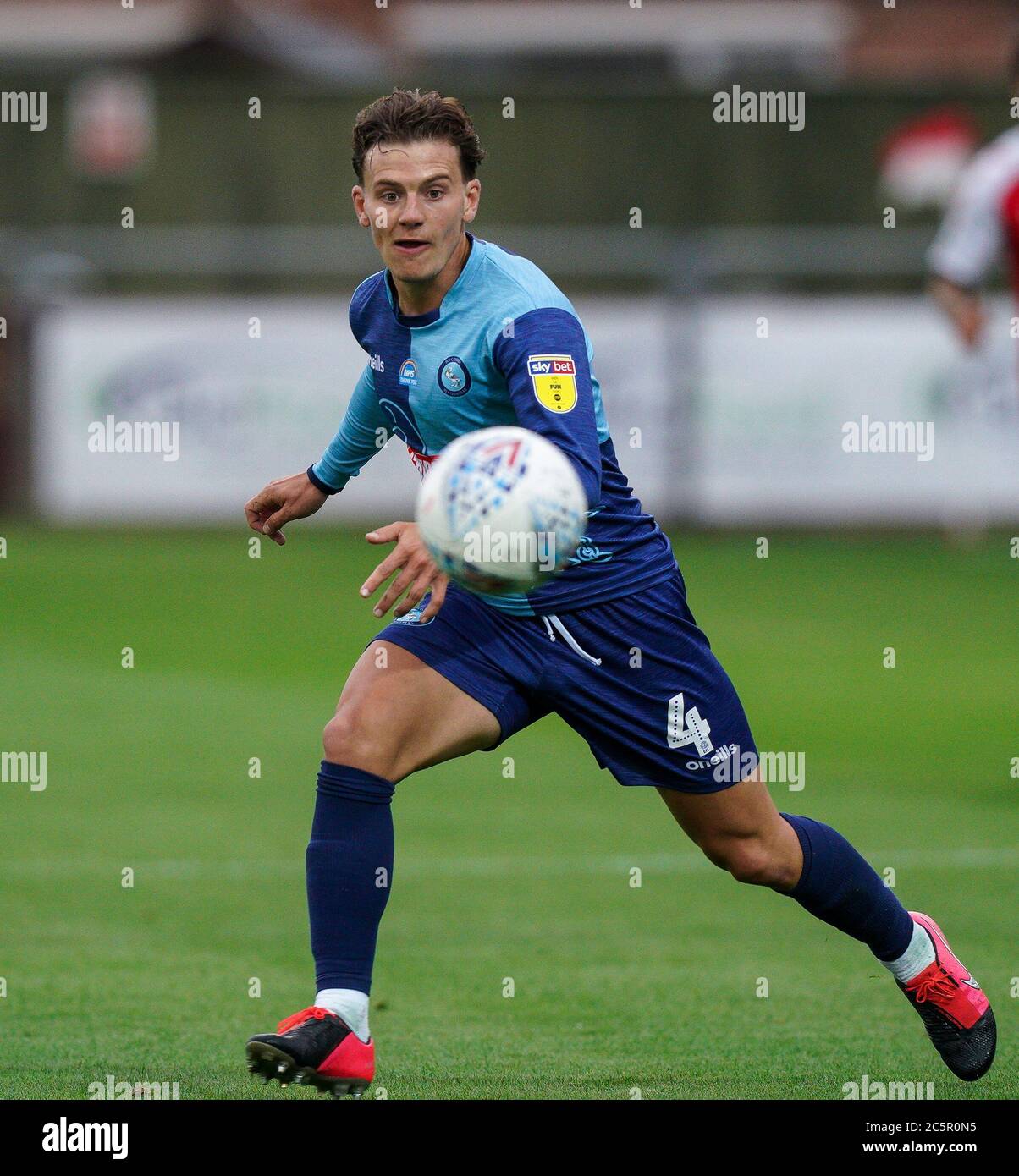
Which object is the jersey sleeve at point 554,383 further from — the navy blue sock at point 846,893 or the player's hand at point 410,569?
the navy blue sock at point 846,893

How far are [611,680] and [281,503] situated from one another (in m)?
1.07

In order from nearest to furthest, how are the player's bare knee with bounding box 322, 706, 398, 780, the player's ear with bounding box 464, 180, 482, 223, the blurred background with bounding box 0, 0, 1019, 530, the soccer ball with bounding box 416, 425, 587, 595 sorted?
the soccer ball with bounding box 416, 425, 587, 595 < the player's bare knee with bounding box 322, 706, 398, 780 < the player's ear with bounding box 464, 180, 482, 223 < the blurred background with bounding box 0, 0, 1019, 530

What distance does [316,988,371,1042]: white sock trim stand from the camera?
4652mm

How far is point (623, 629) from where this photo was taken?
4938mm

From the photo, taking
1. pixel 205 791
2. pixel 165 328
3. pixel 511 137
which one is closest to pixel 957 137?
pixel 511 137

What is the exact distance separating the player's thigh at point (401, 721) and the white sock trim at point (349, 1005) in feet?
1.59

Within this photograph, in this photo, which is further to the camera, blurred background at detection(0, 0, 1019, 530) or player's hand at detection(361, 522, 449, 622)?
blurred background at detection(0, 0, 1019, 530)

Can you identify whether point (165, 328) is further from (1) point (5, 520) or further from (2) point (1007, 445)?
(2) point (1007, 445)

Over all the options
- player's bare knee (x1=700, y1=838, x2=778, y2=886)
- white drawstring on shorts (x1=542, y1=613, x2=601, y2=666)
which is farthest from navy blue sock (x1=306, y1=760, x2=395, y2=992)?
player's bare knee (x1=700, y1=838, x2=778, y2=886)

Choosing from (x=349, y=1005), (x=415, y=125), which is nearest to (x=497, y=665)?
(x=349, y=1005)

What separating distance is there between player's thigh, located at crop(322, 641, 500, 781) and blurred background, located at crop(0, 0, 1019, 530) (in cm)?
1385

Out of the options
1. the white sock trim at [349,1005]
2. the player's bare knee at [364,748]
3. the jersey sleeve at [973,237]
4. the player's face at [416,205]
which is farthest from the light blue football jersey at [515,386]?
the jersey sleeve at [973,237]

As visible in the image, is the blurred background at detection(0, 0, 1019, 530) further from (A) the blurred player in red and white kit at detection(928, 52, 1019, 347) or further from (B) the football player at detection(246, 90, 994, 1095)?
(B) the football player at detection(246, 90, 994, 1095)

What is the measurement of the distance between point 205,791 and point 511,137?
14.7m
